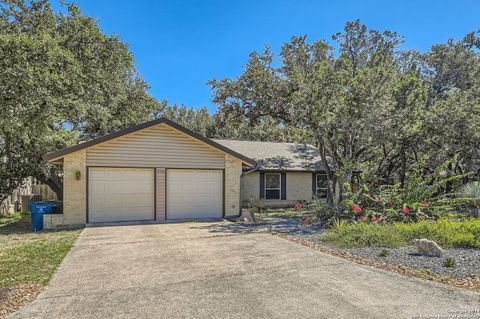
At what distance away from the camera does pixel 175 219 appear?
13.5 metres

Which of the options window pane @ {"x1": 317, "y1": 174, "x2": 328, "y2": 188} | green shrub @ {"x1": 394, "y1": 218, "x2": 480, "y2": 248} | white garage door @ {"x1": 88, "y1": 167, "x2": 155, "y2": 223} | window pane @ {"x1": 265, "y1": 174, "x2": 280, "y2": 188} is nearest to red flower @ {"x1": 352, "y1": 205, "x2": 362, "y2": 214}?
green shrub @ {"x1": 394, "y1": 218, "x2": 480, "y2": 248}

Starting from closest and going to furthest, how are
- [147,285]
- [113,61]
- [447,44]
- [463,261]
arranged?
[147,285], [463,261], [113,61], [447,44]

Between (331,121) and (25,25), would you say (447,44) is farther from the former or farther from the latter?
(25,25)

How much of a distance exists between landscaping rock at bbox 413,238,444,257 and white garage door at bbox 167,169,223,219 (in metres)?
8.41

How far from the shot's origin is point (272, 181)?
1916cm

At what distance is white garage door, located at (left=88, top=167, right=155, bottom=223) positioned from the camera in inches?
488

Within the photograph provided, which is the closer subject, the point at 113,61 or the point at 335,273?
the point at 335,273

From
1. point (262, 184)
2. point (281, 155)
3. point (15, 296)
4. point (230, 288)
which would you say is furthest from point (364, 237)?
point (281, 155)

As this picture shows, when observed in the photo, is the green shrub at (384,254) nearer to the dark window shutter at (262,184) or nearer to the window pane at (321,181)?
the dark window shutter at (262,184)

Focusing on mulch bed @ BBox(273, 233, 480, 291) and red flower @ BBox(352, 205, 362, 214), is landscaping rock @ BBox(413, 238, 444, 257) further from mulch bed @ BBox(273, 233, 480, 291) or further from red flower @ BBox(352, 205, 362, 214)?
red flower @ BBox(352, 205, 362, 214)

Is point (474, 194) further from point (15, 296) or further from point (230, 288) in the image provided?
point (15, 296)

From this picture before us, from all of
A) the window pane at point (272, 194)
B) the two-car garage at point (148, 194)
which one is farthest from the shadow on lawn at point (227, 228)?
the window pane at point (272, 194)

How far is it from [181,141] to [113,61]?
15.8 ft

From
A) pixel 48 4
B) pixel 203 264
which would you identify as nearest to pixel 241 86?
pixel 48 4
